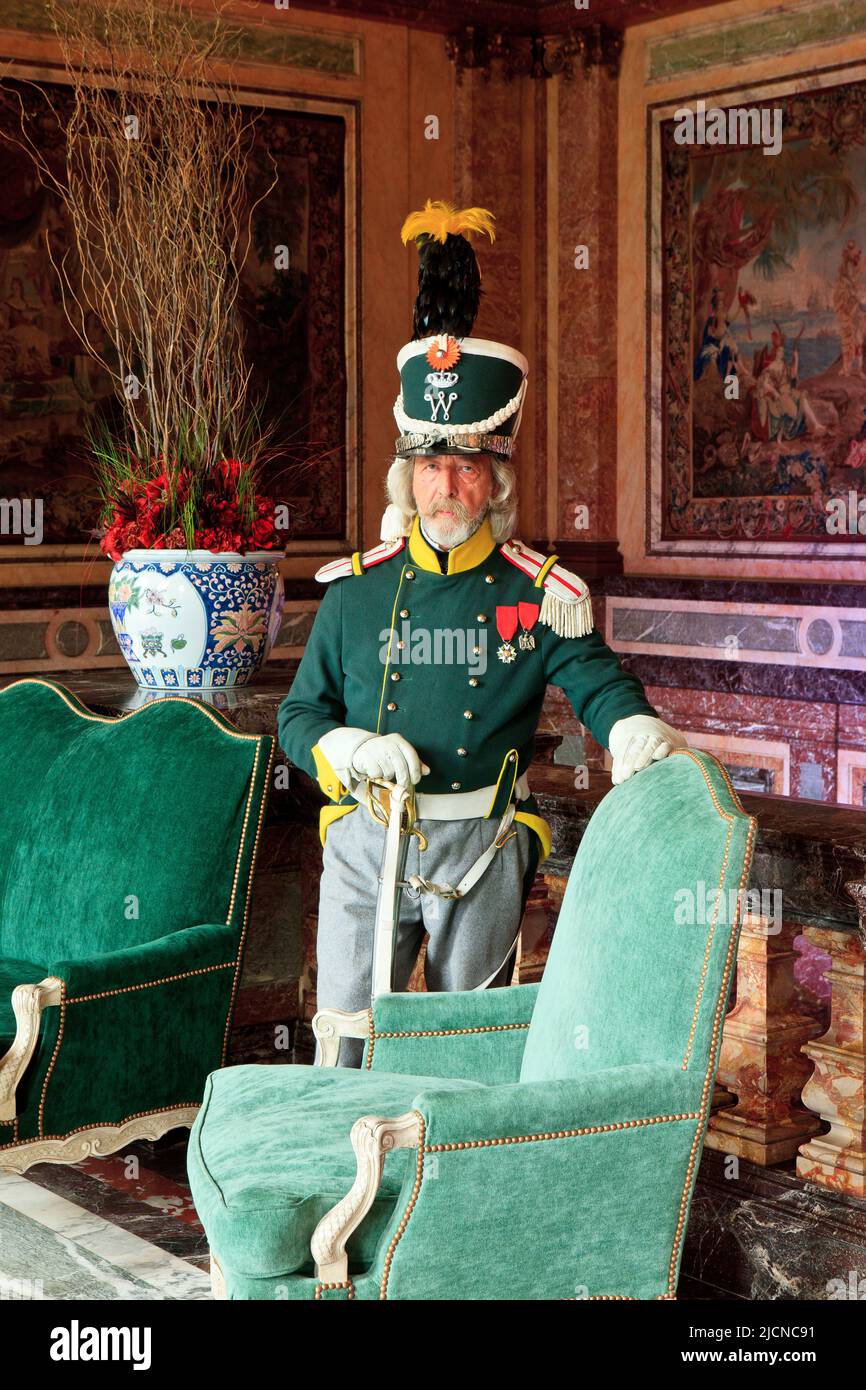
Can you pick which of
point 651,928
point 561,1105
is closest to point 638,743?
point 651,928

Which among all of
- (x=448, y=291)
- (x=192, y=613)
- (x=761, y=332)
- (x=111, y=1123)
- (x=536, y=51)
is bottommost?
(x=111, y=1123)

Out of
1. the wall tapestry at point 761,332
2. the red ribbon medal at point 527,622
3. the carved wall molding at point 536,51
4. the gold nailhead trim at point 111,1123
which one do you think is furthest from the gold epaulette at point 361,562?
the carved wall molding at point 536,51

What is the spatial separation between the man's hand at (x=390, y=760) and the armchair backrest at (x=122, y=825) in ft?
2.83

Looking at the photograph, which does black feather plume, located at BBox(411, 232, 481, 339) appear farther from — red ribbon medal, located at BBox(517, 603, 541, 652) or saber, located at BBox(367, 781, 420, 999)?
saber, located at BBox(367, 781, 420, 999)

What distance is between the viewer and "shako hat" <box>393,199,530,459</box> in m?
2.79

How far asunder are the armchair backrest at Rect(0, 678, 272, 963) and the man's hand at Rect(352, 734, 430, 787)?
0.86m

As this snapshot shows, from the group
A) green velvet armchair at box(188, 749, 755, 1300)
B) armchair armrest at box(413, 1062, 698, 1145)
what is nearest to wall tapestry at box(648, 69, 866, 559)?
green velvet armchair at box(188, 749, 755, 1300)

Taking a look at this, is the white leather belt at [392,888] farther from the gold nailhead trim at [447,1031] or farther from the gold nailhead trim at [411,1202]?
the gold nailhead trim at [411,1202]

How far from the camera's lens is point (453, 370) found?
282 centimetres

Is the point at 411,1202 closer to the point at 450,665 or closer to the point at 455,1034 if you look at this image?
the point at 455,1034

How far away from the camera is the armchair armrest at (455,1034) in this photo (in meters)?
2.68

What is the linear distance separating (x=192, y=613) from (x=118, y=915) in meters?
0.89

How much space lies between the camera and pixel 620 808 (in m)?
2.49

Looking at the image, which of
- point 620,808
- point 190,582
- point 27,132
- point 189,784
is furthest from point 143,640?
point 27,132
